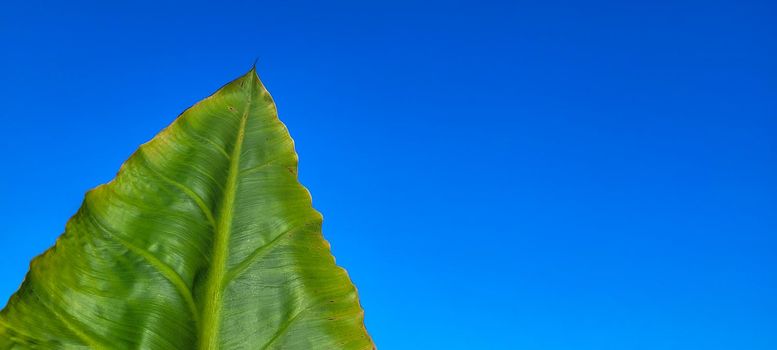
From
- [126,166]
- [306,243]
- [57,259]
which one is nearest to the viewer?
[57,259]

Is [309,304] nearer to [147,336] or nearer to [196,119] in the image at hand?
[147,336]

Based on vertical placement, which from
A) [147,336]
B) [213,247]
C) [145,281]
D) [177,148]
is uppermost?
[177,148]

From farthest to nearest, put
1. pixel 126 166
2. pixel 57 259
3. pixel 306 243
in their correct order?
1. pixel 306 243
2. pixel 126 166
3. pixel 57 259

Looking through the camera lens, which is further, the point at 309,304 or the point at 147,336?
the point at 309,304

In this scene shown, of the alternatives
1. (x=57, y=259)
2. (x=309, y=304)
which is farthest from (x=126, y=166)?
(x=309, y=304)

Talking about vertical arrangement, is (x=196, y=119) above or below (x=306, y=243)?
above
